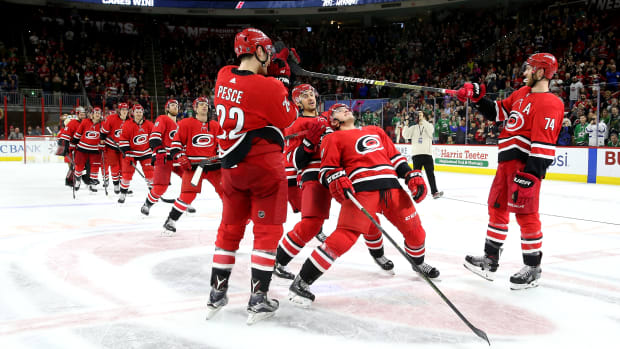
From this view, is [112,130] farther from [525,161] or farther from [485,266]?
[525,161]

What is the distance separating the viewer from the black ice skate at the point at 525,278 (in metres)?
3.24

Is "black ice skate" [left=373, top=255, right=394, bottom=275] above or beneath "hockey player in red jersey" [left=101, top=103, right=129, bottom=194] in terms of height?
beneath

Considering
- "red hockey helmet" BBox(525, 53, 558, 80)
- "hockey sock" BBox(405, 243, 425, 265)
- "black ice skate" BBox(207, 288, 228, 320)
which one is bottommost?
"black ice skate" BBox(207, 288, 228, 320)

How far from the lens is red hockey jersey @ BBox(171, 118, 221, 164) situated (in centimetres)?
546

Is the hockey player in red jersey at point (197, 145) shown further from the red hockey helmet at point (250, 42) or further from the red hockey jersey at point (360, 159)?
the red hockey helmet at point (250, 42)

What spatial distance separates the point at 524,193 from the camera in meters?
3.20

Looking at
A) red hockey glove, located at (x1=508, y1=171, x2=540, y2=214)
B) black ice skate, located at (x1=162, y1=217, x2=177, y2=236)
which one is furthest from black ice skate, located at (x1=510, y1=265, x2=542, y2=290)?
black ice skate, located at (x1=162, y1=217, x2=177, y2=236)

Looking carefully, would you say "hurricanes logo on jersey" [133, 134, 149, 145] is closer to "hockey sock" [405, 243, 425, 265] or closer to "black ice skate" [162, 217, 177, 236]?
"black ice skate" [162, 217, 177, 236]

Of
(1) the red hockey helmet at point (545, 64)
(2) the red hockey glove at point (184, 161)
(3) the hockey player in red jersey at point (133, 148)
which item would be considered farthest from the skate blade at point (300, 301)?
(3) the hockey player in red jersey at point (133, 148)

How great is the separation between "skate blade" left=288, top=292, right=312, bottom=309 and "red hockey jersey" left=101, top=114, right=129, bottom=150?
6087 millimetres

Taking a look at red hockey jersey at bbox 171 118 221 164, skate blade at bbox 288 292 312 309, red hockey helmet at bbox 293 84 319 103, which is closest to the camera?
skate blade at bbox 288 292 312 309

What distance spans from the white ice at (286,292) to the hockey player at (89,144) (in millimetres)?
3168

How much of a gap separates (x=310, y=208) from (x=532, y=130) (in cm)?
150

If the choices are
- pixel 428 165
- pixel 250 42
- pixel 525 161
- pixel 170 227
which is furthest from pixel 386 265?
pixel 428 165
